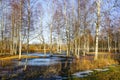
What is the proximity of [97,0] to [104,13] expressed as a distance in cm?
256

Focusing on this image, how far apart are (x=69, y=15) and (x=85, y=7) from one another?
6.60 metres

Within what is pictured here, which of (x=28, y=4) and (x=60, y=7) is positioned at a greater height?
(x=60, y=7)

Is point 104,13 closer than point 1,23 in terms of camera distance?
Yes

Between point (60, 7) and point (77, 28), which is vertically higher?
point (60, 7)

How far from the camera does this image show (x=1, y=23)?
52781 mm

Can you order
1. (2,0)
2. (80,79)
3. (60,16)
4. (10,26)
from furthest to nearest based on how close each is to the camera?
(10,26), (60,16), (2,0), (80,79)

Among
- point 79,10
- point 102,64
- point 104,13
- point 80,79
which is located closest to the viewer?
point 80,79

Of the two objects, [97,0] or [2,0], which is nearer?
[97,0]

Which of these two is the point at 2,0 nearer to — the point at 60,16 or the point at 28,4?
the point at 60,16

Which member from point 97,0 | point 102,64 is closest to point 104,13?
point 97,0

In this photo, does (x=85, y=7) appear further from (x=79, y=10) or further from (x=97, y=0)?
(x=97, y=0)

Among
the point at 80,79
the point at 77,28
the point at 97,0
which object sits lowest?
the point at 80,79

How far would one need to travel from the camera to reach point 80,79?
49.7 feet

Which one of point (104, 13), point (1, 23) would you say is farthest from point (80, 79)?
point (1, 23)
